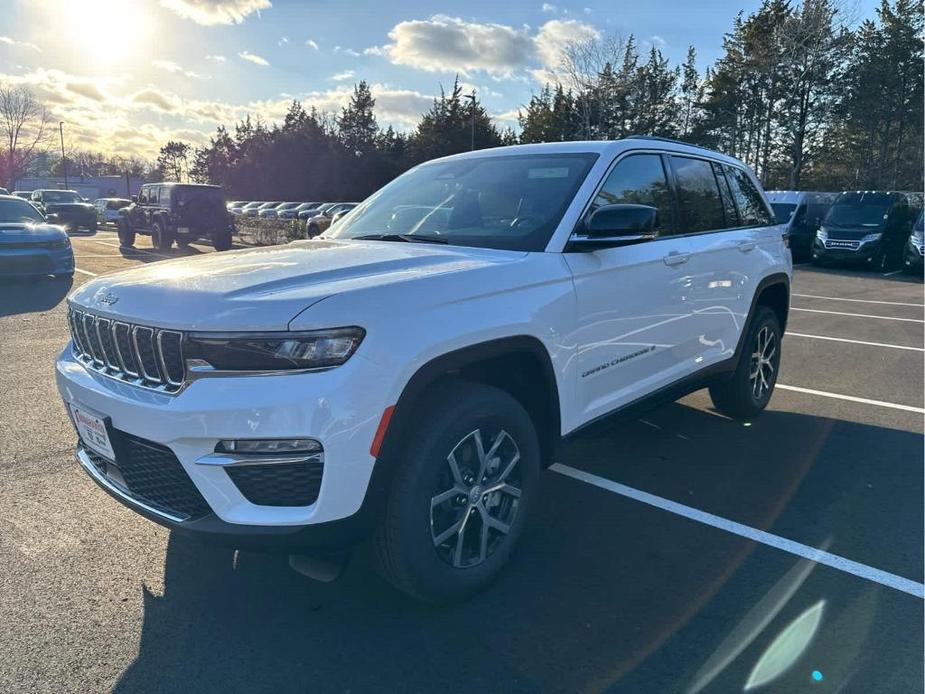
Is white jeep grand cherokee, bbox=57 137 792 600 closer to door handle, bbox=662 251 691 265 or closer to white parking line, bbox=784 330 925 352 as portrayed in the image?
door handle, bbox=662 251 691 265

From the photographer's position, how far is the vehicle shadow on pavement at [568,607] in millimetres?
2414

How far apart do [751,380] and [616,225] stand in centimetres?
261

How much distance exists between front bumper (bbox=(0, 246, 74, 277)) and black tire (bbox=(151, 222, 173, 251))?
7025mm

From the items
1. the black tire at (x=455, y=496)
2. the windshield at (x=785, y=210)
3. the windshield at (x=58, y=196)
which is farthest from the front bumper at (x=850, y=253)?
the windshield at (x=58, y=196)

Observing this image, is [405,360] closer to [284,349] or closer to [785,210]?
[284,349]

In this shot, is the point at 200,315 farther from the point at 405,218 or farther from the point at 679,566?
the point at 679,566

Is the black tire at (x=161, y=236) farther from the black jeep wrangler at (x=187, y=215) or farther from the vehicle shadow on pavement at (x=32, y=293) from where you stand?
the vehicle shadow on pavement at (x=32, y=293)

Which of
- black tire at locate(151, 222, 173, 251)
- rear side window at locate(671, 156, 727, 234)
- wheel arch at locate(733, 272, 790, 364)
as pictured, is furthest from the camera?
black tire at locate(151, 222, 173, 251)

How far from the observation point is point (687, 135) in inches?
1549

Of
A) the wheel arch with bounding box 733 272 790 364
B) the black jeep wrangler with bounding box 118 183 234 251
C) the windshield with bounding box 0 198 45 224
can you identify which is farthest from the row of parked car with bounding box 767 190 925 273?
the windshield with bounding box 0 198 45 224

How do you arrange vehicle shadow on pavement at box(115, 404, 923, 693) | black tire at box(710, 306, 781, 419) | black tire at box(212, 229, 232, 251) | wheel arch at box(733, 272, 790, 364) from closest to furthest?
vehicle shadow on pavement at box(115, 404, 923, 693), wheel arch at box(733, 272, 790, 364), black tire at box(710, 306, 781, 419), black tire at box(212, 229, 232, 251)

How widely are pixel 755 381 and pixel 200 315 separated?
424cm

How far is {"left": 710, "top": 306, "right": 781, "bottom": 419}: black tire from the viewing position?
16.1 ft

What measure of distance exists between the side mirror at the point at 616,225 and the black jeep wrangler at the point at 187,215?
1725cm
